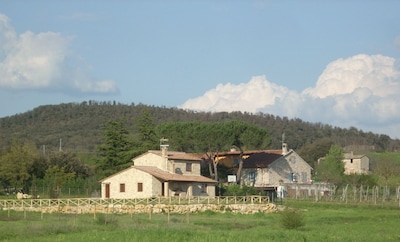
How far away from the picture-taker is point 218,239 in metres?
25.6

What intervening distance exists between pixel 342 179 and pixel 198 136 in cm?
1693

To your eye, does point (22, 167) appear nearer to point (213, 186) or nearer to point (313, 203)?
point (213, 186)

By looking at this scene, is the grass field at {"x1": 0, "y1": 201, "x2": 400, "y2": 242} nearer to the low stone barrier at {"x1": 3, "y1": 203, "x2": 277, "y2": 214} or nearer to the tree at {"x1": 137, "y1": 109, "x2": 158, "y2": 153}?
the low stone barrier at {"x1": 3, "y1": 203, "x2": 277, "y2": 214}

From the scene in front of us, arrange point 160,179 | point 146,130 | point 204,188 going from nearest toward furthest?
point 160,179, point 204,188, point 146,130

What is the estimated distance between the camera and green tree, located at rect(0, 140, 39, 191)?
69.3 metres

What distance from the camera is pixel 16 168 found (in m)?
70.1

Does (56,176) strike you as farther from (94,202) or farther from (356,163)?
(356,163)

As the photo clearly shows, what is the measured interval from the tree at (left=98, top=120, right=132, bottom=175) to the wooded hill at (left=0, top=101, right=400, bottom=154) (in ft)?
226

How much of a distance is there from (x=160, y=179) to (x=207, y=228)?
1001 inches

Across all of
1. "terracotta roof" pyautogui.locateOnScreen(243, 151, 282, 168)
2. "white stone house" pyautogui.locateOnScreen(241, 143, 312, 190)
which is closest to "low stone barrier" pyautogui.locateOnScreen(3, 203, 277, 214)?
"white stone house" pyautogui.locateOnScreen(241, 143, 312, 190)

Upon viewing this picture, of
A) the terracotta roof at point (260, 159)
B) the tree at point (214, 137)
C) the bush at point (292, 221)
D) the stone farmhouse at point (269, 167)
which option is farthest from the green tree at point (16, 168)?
the bush at point (292, 221)

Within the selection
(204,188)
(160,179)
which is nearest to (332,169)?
(204,188)

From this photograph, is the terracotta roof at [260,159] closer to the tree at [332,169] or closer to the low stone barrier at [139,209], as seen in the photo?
the tree at [332,169]

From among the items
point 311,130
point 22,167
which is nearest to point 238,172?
point 22,167
